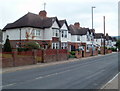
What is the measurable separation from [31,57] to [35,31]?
57.1 ft

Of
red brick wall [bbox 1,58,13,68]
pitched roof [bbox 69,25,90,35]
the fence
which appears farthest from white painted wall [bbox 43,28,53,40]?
pitched roof [bbox 69,25,90,35]

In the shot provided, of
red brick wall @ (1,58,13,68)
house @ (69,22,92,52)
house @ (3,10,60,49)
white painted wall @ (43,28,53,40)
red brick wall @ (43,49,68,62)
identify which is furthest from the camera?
house @ (69,22,92,52)

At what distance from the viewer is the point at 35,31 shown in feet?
138

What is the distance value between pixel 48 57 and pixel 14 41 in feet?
57.5

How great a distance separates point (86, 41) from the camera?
68.1 metres

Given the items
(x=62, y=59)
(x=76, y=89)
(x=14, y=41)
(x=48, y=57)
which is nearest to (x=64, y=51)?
(x=62, y=59)

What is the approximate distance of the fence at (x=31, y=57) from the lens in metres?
Result: 21.6

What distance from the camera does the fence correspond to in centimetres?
2165

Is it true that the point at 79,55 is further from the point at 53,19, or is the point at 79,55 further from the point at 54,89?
the point at 54,89

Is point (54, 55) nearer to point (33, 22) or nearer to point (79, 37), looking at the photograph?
point (33, 22)

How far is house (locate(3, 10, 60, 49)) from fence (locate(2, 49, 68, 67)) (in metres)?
8.63

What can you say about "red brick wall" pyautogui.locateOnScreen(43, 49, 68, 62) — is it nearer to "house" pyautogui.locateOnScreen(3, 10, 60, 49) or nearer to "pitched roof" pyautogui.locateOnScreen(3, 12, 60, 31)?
"house" pyautogui.locateOnScreen(3, 10, 60, 49)

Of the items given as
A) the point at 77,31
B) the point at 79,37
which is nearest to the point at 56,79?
the point at 79,37

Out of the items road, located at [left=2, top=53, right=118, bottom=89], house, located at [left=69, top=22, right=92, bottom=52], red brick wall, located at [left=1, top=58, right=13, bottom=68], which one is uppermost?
house, located at [left=69, top=22, right=92, bottom=52]
